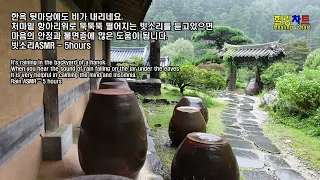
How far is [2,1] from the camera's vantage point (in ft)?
7.23

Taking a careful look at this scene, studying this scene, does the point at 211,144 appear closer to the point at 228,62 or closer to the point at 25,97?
the point at 25,97

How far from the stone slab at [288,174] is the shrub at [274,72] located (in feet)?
32.1

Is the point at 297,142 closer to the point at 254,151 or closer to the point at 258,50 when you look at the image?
the point at 254,151

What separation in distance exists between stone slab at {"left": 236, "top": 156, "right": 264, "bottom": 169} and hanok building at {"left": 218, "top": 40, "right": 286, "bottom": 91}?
11706 mm

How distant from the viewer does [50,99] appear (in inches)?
126

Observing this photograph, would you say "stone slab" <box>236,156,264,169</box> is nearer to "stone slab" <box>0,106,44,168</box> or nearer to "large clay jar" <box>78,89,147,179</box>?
"large clay jar" <box>78,89,147,179</box>

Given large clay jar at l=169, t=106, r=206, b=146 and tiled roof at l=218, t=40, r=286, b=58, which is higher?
tiled roof at l=218, t=40, r=286, b=58

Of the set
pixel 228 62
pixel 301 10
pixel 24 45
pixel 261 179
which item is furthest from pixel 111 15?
pixel 301 10

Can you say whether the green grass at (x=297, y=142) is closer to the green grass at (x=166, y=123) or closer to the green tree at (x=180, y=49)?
the green grass at (x=166, y=123)

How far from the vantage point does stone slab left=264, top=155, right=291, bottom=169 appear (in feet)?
16.5

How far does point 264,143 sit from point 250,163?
1.58m

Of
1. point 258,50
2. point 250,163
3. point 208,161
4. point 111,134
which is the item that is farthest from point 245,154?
point 258,50

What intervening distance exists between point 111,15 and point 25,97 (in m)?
2.32

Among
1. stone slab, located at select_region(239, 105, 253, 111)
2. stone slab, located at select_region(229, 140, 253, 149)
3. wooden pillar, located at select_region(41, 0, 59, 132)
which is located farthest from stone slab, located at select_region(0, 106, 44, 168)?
stone slab, located at select_region(239, 105, 253, 111)
